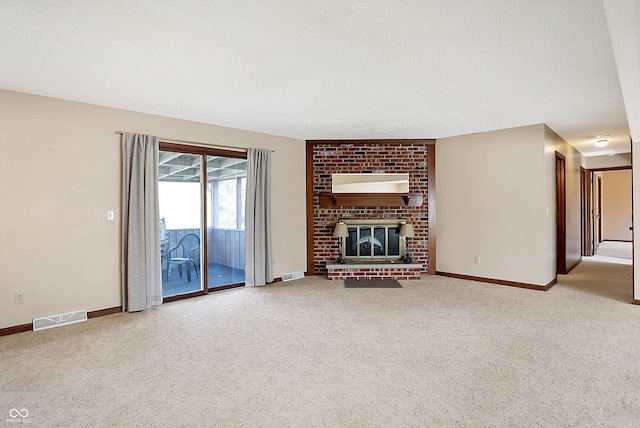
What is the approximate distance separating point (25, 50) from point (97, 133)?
1.43 metres

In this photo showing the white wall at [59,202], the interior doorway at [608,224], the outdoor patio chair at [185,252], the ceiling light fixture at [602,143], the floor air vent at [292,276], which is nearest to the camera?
the white wall at [59,202]

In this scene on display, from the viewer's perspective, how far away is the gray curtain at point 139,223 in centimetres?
402

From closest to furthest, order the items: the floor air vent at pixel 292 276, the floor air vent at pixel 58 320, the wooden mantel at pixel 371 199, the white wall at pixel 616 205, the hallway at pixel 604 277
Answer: the floor air vent at pixel 58 320
the hallway at pixel 604 277
the floor air vent at pixel 292 276
the wooden mantel at pixel 371 199
the white wall at pixel 616 205

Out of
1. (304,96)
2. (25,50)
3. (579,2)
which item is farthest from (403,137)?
(25,50)

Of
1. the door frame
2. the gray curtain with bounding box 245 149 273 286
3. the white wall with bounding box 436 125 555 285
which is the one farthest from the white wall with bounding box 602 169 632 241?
the gray curtain with bounding box 245 149 273 286

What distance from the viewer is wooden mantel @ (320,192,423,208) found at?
590 cm

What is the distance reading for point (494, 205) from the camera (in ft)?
17.4

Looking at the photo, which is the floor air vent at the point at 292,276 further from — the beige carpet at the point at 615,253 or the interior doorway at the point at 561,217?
the beige carpet at the point at 615,253

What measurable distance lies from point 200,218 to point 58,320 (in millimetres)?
1918

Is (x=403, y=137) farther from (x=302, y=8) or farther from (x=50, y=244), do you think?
(x=50, y=244)

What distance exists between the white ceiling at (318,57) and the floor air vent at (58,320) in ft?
7.39

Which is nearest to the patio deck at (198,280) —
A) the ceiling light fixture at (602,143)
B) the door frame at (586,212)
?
the ceiling light fixture at (602,143)

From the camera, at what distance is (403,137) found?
5.79 meters

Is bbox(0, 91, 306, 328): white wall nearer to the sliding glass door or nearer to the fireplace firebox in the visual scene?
the sliding glass door
